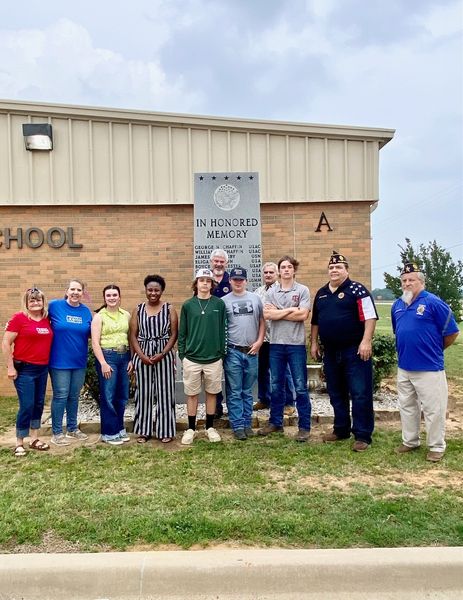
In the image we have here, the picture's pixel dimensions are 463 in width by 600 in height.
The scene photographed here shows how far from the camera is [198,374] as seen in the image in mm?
4719

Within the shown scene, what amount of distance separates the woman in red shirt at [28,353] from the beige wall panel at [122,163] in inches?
138

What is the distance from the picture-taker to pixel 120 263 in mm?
7742

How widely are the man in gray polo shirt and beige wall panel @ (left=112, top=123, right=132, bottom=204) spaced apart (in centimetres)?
382

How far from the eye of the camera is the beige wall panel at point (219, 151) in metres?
7.62

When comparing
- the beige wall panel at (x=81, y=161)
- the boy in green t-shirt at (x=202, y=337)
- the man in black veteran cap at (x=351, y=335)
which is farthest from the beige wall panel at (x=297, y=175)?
the boy in green t-shirt at (x=202, y=337)

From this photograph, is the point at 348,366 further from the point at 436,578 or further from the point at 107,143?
the point at 107,143

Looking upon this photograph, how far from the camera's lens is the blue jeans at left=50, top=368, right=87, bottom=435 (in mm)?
4727

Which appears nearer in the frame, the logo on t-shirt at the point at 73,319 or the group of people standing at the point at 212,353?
the group of people standing at the point at 212,353

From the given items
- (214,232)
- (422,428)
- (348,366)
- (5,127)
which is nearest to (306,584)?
(348,366)

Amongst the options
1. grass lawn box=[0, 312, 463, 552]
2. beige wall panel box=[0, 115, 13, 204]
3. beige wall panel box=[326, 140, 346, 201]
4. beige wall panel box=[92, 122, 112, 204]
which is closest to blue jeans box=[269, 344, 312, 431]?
grass lawn box=[0, 312, 463, 552]

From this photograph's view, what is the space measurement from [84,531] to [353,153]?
21.9 ft

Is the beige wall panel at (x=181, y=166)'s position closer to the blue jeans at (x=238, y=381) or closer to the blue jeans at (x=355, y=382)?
the blue jeans at (x=238, y=381)

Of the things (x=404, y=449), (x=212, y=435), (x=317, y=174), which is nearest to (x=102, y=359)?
(x=212, y=435)

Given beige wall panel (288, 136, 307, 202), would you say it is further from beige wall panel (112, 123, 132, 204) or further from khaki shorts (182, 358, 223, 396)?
khaki shorts (182, 358, 223, 396)
